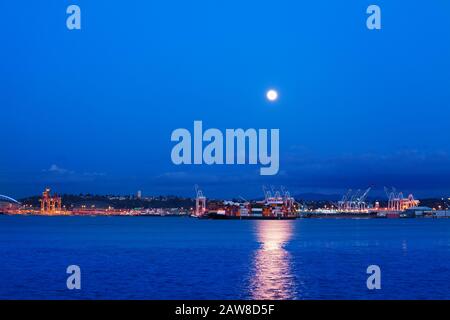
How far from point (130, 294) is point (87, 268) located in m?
15.3

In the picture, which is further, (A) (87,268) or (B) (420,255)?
(B) (420,255)

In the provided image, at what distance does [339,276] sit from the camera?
4553 centimetres

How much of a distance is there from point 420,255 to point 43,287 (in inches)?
1537

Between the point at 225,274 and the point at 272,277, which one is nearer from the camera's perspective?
the point at 272,277

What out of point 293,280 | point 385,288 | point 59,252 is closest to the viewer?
point 385,288
